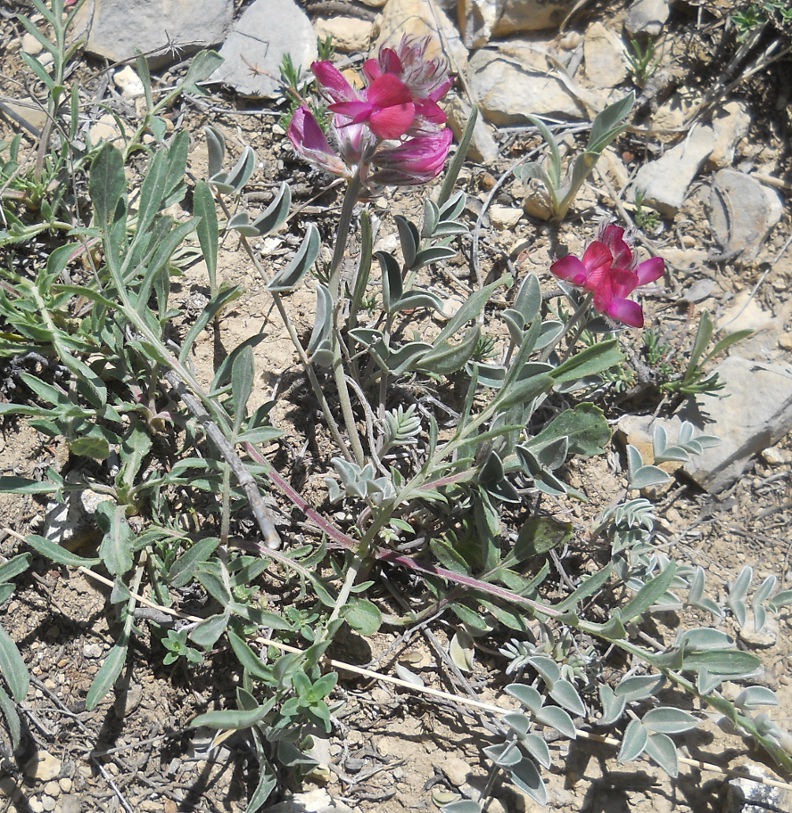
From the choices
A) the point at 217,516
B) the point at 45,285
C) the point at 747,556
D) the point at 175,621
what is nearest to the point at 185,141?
the point at 45,285

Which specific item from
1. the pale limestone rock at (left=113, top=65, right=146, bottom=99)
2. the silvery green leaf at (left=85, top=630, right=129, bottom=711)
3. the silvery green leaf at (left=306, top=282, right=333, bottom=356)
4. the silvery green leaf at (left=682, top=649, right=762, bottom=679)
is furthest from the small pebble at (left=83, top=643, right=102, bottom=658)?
the pale limestone rock at (left=113, top=65, right=146, bottom=99)

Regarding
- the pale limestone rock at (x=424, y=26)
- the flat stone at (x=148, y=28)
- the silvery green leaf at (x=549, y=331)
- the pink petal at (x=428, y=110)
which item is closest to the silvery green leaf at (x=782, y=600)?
the silvery green leaf at (x=549, y=331)

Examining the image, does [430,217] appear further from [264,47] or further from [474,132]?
[264,47]

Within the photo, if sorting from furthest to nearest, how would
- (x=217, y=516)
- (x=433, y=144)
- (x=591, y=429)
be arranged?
(x=217, y=516) → (x=591, y=429) → (x=433, y=144)

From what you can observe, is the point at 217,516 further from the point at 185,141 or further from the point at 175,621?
the point at 185,141

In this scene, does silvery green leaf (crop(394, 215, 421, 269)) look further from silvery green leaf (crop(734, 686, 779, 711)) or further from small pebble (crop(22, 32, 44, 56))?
small pebble (crop(22, 32, 44, 56))

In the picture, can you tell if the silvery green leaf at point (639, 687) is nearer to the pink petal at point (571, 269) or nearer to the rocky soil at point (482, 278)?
the rocky soil at point (482, 278)
